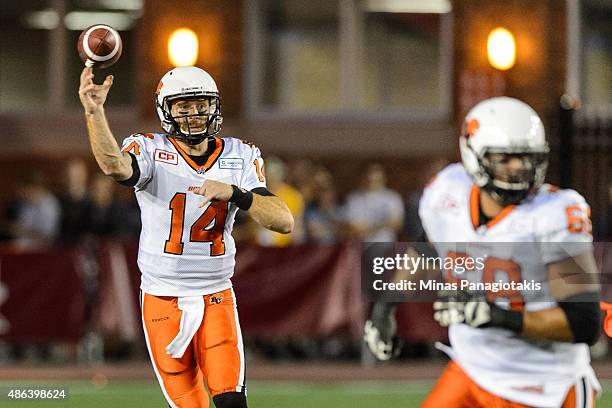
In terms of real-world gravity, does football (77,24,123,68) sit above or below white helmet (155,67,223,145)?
above

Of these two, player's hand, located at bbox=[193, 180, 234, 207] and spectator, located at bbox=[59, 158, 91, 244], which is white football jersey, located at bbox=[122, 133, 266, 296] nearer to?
player's hand, located at bbox=[193, 180, 234, 207]

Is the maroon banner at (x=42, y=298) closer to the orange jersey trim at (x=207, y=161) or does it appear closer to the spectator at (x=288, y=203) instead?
the spectator at (x=288, y=203)

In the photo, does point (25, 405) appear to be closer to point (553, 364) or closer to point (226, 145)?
point (226, 145)

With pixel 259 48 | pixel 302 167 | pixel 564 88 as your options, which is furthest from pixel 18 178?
pixel 564 88

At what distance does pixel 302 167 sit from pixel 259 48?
423 centimetres

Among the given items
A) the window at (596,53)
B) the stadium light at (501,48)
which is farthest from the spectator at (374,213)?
the window at (596,53)

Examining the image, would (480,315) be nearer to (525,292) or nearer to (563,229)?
(525,292)

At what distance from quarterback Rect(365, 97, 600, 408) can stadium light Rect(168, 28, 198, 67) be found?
11118 millimetres

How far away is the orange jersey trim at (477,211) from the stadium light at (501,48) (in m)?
10.9

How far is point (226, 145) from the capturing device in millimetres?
6090

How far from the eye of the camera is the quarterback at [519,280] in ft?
14.1

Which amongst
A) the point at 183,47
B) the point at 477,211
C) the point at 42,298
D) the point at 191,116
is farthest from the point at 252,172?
the point at 183,47

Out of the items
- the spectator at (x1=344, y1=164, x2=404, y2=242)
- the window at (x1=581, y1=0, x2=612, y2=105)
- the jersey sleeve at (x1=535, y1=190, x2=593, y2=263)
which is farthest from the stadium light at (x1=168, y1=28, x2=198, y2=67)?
the jersey sleeve at (x1=535, y1=190, x2=593, y2=263)

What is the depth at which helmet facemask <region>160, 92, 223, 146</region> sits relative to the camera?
5.92 meters
